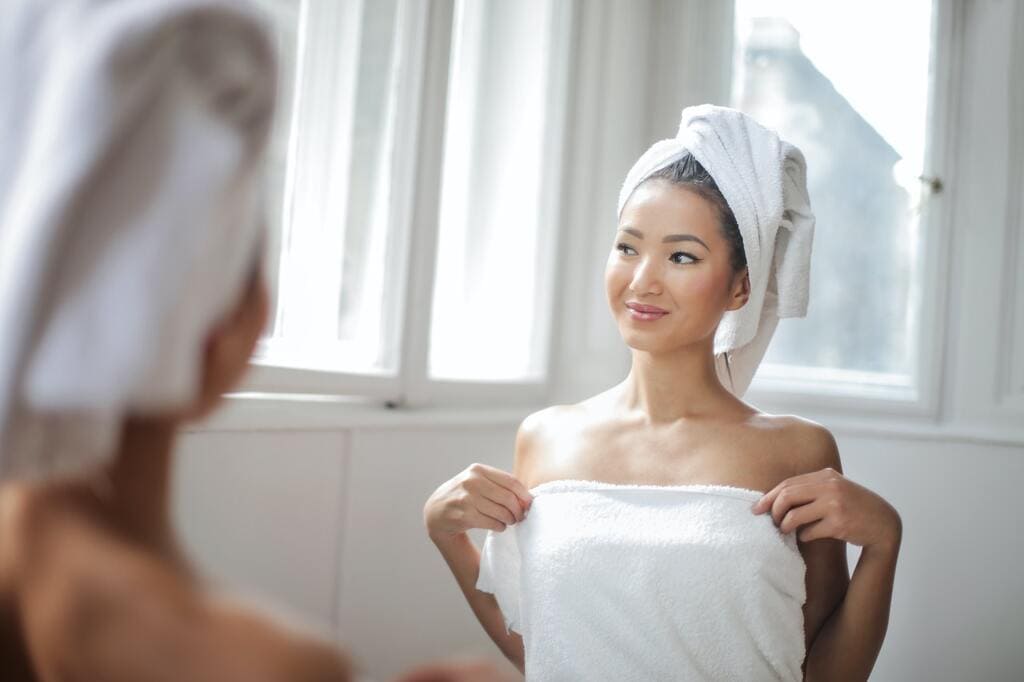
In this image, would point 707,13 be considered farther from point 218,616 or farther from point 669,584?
point 218,616

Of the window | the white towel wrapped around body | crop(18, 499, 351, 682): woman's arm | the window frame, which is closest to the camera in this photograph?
crop(18, 499, 351, 682): woman's arm

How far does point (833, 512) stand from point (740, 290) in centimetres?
32

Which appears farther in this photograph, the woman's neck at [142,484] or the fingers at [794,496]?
the fingers at [794,496]

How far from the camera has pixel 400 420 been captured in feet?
5.38

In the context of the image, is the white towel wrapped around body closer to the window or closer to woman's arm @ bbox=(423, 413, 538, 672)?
woman's arm @ bbox=(423, 413, 538, 672)

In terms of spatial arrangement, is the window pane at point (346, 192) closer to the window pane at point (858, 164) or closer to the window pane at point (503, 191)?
the window pane at point (503, 191)

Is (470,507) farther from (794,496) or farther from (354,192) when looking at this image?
(354,192)

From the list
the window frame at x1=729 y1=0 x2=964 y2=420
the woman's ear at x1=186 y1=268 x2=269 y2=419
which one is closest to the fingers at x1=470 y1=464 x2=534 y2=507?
the woman's ear at x1=186 y1=268 x2=269 y2=419

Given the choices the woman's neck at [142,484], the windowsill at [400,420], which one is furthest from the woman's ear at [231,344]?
the windowsill at [400,420]

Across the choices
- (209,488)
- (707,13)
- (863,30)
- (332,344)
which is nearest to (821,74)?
(863,30)

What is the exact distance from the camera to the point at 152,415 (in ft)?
1.55

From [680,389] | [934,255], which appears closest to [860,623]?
[680,389]

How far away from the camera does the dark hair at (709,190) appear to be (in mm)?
1229

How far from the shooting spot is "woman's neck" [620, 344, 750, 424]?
129 cm
